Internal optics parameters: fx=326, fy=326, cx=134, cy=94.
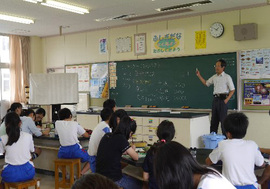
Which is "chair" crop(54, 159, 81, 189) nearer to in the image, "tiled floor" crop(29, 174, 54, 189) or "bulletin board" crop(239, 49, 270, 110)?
"tiled floor" crop(29, 174, 54, 189)

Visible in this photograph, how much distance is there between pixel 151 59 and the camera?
24.5ft

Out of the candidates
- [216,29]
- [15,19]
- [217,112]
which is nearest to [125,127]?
[217,112]

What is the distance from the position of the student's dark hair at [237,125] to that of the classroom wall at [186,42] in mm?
3824

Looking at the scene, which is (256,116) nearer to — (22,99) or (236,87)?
(236,87)

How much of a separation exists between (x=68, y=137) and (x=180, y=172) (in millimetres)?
3429

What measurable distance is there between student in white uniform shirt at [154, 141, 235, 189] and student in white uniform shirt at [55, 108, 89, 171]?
10.9ft

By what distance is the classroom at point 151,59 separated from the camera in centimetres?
606

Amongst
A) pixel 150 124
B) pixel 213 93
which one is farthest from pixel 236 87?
pixel 150 124

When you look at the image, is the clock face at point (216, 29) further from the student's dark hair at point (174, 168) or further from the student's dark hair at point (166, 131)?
the student's dark hair at point (174, 168)

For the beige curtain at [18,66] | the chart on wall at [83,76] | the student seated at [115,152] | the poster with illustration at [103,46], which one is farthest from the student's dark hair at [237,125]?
the beige curtain at [18,66]

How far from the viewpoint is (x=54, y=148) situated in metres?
5.09

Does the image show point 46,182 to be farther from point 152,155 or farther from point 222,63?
point 222,63

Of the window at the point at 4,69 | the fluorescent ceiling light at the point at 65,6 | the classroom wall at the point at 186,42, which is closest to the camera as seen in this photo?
the fluorescent ceiling light at the point at 65,6

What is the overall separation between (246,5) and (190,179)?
5.54m
